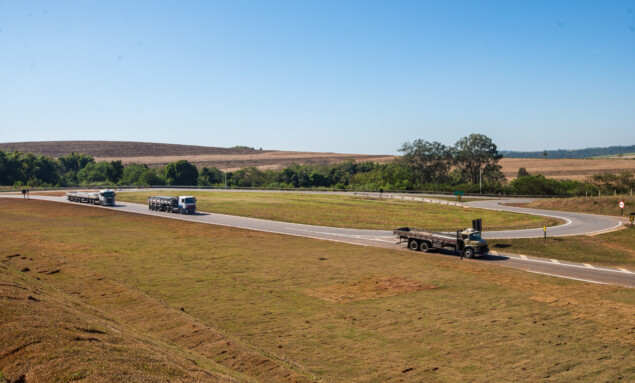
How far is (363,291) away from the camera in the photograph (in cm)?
2497

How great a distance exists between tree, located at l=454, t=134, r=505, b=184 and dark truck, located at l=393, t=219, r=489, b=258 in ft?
323

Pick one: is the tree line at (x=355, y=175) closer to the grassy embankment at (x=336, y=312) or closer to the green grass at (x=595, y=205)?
the green grass at (x=595, y=205)

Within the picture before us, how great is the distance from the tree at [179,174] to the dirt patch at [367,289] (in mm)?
121075

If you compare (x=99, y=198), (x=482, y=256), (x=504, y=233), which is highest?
(x=99, y=198)

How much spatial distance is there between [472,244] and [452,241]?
1.56 meters

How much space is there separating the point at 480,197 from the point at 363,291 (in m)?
76.1

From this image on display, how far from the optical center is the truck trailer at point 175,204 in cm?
6481

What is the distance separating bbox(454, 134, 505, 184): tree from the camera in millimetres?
130875

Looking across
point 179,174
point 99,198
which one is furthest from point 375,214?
point 179,174

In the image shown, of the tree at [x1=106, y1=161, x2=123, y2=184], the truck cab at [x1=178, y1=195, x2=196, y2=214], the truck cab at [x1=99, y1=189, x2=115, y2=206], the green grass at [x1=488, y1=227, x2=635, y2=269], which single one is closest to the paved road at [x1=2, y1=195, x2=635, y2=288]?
the truck cab at [x1=178, y1=195, x2=196, y2=214]

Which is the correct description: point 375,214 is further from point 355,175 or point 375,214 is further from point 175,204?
point 355,175

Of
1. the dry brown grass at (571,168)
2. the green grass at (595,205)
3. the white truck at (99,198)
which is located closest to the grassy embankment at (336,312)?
the white truck at (99,198)

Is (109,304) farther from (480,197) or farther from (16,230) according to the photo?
(480,197)

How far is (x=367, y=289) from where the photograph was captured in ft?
83.4
